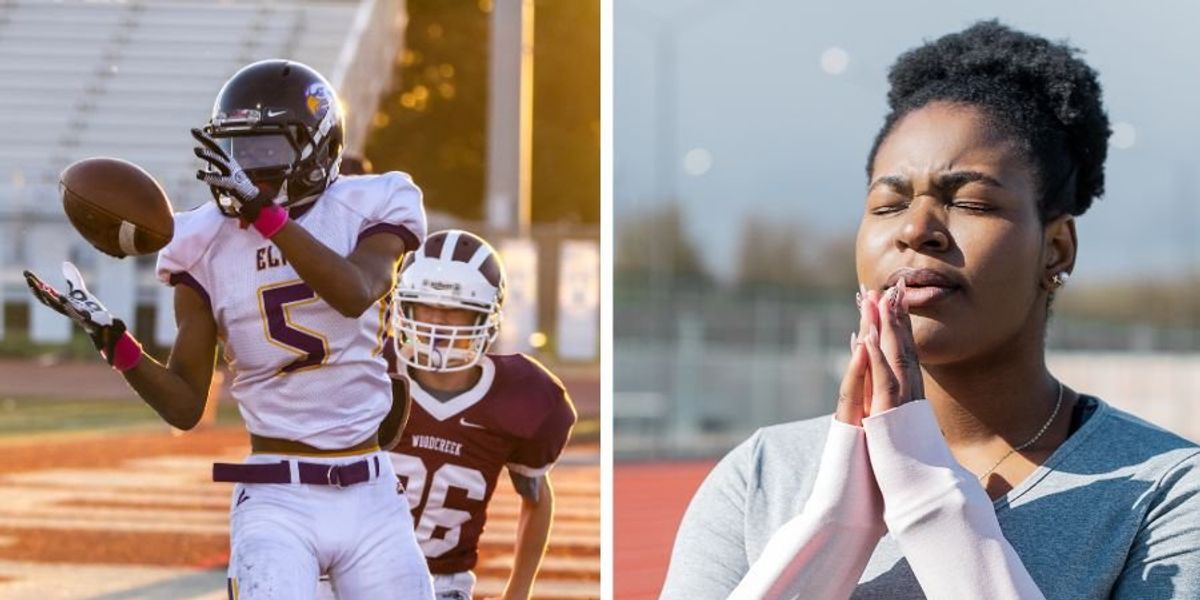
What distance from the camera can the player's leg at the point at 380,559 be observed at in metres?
2.22

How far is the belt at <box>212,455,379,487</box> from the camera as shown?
2236 mm

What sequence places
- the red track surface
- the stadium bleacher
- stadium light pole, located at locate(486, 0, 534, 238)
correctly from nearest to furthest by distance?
the stadium bleacher < stadium light pole, located at locate(486, 0, 534, 238) < the red track surface

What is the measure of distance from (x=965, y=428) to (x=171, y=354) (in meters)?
1.17

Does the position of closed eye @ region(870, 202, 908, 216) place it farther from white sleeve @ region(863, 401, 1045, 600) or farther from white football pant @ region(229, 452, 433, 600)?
white football pant @ region(229, 452, 433, 600)

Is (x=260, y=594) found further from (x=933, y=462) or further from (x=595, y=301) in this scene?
(x=595, y=301)

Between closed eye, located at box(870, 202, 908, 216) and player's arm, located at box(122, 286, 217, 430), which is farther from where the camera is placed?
player's arm, located at box(122, 286, 217, 430)

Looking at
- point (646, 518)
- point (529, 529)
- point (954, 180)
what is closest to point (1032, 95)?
point (954, 180)

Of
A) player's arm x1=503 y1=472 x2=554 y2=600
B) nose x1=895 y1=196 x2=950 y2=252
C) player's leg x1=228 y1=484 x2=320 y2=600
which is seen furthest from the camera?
player's arm x1=503 y1=472 x2=554 y2=600

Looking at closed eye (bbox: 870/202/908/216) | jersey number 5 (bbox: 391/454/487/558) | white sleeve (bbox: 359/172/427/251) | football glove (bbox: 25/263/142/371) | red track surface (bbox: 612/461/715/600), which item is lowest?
red track surface (bbox: 612/461/715/600)

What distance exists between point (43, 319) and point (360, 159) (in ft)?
7.90

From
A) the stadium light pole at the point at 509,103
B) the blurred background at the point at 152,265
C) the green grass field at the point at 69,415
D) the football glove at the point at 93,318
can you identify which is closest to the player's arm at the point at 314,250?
the football glove at the point at 93,318

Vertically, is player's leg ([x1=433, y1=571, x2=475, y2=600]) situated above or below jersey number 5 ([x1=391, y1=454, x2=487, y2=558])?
below

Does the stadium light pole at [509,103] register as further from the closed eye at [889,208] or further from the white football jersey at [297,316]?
the closed eye at [889,208]

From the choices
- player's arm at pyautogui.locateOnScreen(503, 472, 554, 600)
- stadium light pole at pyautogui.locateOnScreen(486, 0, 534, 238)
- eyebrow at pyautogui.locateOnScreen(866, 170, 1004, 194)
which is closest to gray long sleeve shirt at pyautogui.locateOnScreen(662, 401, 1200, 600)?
eyebrow at pyautogui.locateOnScreen(866, 170, 1004, 194)
